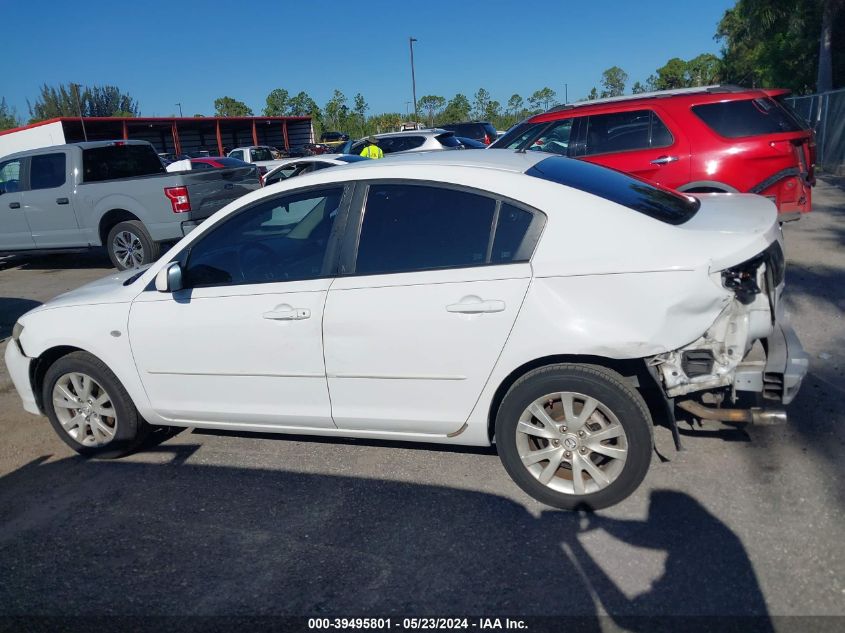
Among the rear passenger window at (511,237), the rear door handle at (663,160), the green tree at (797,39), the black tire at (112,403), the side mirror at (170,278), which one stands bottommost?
the black tire at (112,403)

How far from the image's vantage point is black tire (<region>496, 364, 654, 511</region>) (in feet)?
10.2

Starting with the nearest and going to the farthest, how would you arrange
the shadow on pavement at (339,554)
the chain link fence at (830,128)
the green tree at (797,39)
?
the shadow on pavement at (339,554)
the chain link fence at (830,128)
the green tree at (797,39)

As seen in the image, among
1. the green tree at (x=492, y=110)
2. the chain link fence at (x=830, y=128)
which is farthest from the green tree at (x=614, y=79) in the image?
the chain link fence at (x=830, y=128)

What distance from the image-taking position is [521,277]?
3.21 metres

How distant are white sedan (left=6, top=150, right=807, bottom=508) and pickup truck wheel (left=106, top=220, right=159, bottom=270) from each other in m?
6.02

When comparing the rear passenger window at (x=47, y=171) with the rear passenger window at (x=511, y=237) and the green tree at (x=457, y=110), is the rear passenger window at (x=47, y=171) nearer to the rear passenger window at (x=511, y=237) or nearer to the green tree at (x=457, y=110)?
the rear passenger window at (x=511, y=237)

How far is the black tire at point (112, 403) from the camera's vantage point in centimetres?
415

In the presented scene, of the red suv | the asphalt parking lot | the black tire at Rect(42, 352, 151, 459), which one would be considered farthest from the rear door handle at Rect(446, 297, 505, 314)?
the red suv

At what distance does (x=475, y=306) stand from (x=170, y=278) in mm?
1782

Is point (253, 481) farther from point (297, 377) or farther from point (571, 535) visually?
point (571, 535)

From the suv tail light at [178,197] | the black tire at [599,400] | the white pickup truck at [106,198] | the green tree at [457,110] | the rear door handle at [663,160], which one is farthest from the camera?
the green tree at [457,110]

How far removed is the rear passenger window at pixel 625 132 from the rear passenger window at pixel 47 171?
311 inches

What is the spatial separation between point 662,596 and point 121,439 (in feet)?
10.8

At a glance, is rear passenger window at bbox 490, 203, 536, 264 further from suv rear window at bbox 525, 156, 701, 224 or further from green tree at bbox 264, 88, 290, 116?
green tree at bbox 264, 88, 290, 116
